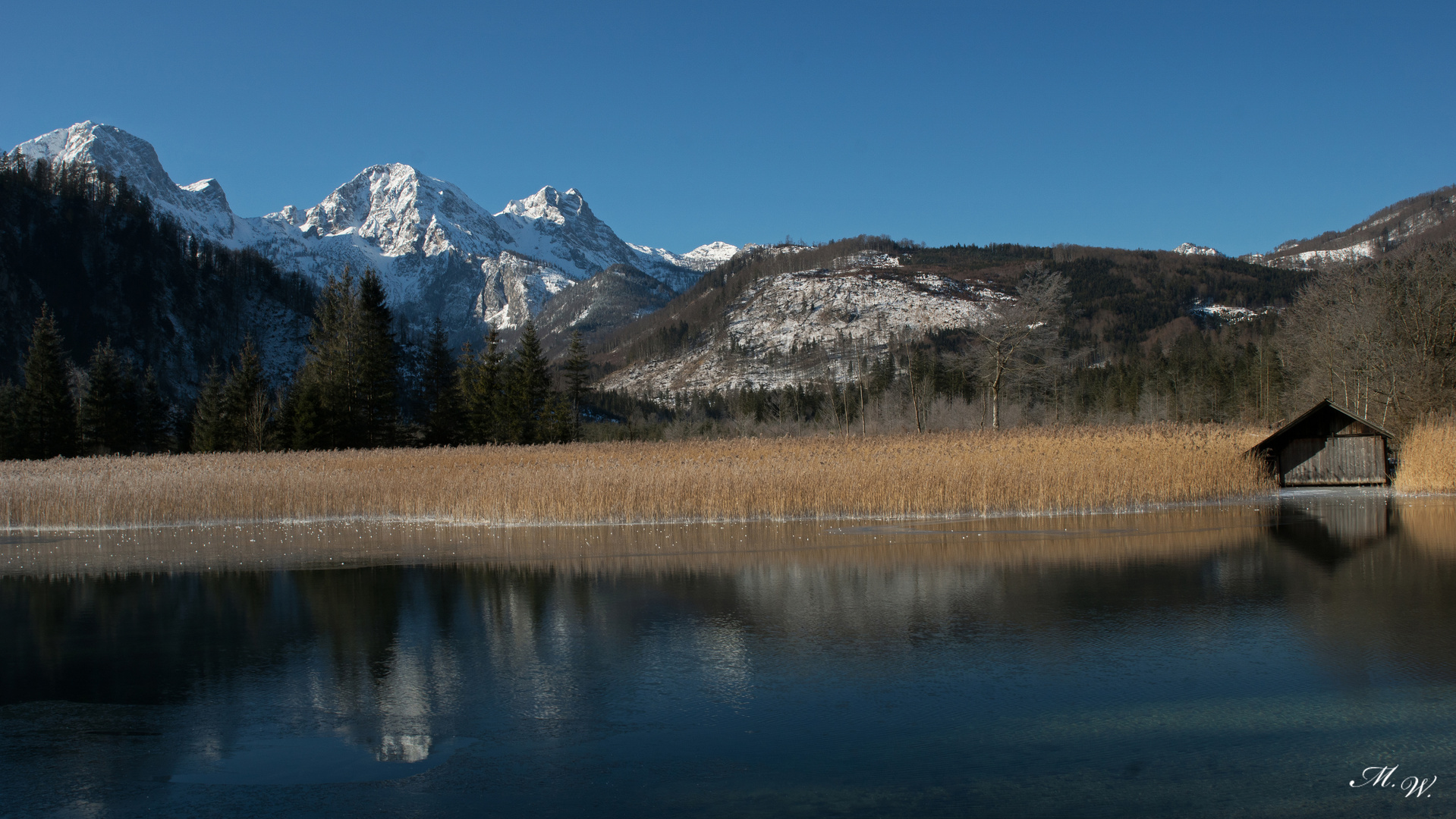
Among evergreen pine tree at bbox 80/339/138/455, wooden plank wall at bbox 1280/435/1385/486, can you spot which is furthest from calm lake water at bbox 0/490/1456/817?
evergreen pine tree at bbox 80/339/138/455

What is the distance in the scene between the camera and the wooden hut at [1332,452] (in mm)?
25016

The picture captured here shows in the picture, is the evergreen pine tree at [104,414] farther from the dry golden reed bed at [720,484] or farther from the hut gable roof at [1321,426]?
the hut gable roof at [1321,426]

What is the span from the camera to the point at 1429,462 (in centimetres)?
2353

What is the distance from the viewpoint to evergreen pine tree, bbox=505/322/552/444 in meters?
52.4

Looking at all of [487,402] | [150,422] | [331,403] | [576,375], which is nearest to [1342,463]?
[487,402]

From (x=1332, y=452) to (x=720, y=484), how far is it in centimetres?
1809

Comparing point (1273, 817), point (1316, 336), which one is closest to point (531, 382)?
point (1316, 336)

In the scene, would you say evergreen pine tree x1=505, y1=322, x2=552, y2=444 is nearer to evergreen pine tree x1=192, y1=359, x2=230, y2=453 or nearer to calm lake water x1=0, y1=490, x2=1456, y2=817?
evergreen pine tree x1=192, y1=359, x2=230, y2=453

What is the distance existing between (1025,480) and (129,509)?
21811mm

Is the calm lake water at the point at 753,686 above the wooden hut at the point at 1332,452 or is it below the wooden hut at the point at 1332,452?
below

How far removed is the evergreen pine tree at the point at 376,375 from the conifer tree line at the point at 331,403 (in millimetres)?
60

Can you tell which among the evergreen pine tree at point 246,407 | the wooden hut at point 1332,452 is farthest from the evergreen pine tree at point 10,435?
the wooden hut at point 1332,452

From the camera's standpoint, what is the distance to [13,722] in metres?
7.12

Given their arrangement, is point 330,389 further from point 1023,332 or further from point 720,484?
point 1023,332
